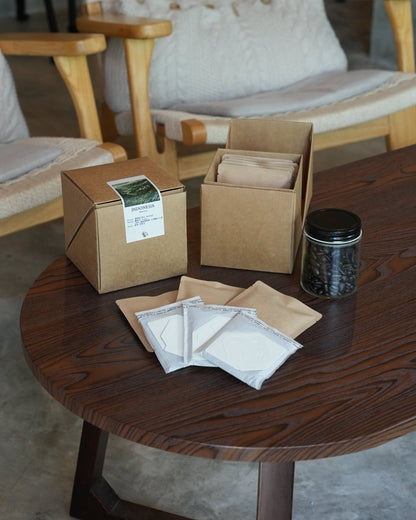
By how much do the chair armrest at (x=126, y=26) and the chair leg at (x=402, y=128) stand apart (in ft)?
2.34

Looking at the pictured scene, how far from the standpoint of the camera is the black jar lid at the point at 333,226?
933mm

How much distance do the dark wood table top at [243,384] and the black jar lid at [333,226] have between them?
10 centimetres

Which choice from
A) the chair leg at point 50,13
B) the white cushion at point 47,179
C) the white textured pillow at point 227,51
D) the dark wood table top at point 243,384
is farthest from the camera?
the chair leg at point 50,13

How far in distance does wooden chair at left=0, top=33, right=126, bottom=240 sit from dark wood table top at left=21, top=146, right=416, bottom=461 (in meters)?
0.40

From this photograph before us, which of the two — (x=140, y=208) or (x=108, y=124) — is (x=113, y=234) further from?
(x=108, y=124)

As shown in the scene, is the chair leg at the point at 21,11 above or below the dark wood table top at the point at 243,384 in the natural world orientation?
below

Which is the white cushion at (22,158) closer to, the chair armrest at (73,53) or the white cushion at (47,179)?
the white cushion at (47,179)

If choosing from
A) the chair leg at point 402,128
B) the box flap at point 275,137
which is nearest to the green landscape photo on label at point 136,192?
the box flap at point 275,137

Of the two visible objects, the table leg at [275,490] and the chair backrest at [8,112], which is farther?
the chair backrest at [8,112]

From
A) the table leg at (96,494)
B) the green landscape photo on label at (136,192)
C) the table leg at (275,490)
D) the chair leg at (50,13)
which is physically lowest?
the table leg at (96,494)

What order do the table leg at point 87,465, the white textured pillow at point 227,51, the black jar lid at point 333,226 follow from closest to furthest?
1. the black jar lid at point 333,226
2. the table leg at point 87,465
3. the white textured pillow at point 227,51

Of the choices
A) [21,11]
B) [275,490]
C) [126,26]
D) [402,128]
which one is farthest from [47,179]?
[21,11]

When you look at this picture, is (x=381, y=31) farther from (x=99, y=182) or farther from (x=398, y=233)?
(x=99, y=182)

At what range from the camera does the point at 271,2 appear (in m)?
2.25
